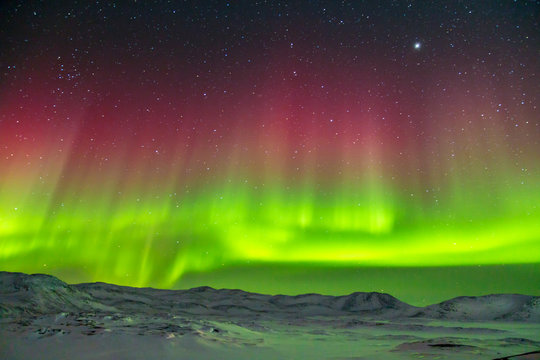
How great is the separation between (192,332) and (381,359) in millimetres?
25707

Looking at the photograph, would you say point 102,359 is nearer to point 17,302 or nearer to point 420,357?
point 420,357

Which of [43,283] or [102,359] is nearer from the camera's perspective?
[102,359]

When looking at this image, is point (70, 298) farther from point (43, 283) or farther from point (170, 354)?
point (170, 354)

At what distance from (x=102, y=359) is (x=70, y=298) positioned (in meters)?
162

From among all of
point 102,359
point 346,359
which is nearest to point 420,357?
point 346,359

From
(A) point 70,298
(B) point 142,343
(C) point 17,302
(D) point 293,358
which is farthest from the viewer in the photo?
(A) point 70,298

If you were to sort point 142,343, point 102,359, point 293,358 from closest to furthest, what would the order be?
point 102,359 < point 293,358 < point 142,343

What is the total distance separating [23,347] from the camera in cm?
3250

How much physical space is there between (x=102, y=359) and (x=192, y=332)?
2065cm

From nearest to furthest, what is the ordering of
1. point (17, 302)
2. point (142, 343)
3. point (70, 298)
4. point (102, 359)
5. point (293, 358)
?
point (102, 359), point (293, 358), point (142, 343), point (17, 302), point (70, 298)

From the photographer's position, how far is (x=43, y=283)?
169875 millimetres

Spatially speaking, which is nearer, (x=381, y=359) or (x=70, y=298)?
(x=381, y=359)

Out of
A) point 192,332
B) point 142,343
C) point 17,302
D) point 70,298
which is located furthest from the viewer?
point 70,298

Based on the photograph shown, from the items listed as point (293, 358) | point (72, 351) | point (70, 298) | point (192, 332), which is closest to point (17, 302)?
point (70, 298)
